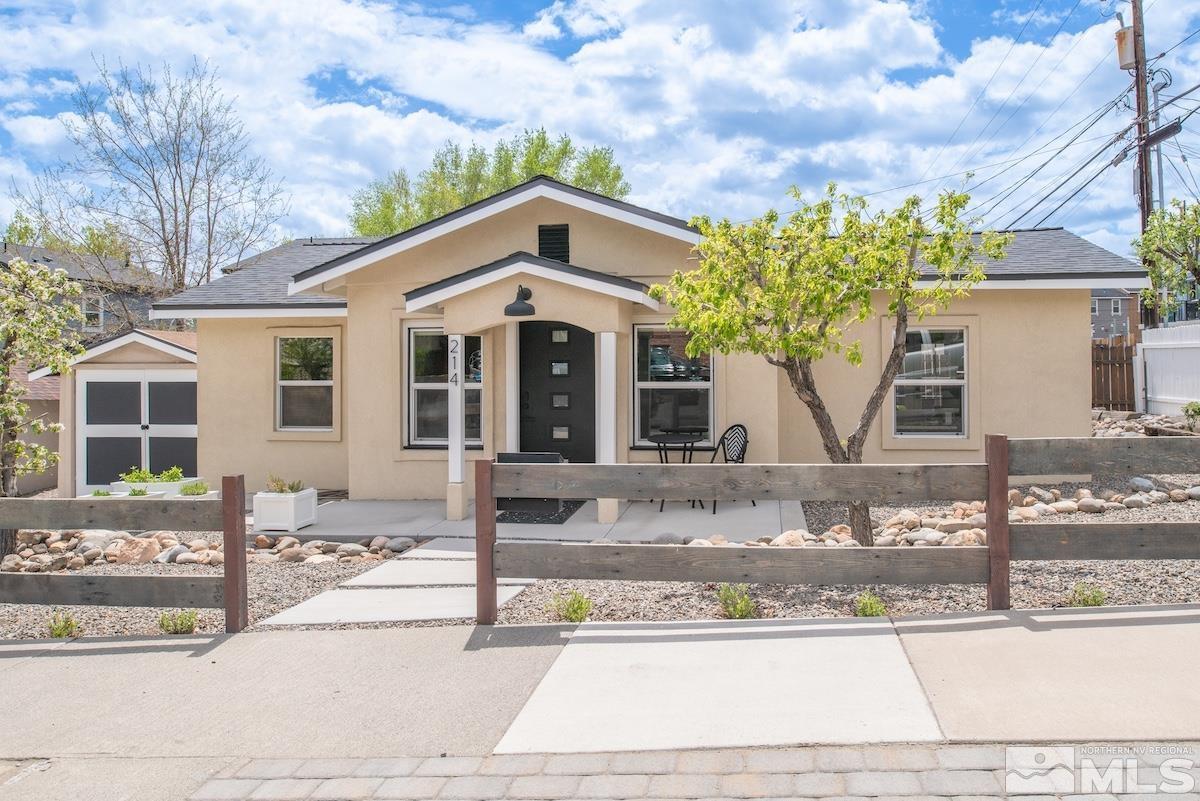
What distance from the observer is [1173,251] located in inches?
699

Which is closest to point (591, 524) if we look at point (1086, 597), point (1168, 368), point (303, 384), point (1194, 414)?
point (1086, 597)

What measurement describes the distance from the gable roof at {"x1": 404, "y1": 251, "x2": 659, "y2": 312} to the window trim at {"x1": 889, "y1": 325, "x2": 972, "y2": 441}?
396 cm

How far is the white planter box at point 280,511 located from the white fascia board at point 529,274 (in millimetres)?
2589

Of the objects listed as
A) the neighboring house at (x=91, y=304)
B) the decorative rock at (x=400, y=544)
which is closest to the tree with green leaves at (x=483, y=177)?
the neighboring house at (x=91, y=304)

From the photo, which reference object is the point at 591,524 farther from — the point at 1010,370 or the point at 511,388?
the point at 1010,370

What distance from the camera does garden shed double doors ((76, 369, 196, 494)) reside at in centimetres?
1545

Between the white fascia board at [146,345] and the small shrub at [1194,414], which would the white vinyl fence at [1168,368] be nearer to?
the small shrub at [1194,414]

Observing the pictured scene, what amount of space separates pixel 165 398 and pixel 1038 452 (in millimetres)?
13573

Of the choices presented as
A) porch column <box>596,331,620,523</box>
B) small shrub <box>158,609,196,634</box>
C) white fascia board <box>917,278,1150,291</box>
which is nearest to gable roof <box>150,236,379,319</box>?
porch column <box>596,331,620,523</box>

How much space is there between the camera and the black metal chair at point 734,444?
11555mm

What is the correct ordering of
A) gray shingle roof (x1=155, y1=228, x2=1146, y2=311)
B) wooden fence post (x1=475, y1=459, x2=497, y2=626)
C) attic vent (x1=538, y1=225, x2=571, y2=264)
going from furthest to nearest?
attic vent (x1=538, y1=225, x2=571, y2=264) < gray shingle roof (x1=155, y1=228, x2=1146, y2=311) < wooden fence post (x1=475, y1=459, x2=497, y2=626)

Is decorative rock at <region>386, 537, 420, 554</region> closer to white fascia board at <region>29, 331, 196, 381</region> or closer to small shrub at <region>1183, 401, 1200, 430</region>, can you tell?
white fascia board at <region>29, 331, 196, 381</region>

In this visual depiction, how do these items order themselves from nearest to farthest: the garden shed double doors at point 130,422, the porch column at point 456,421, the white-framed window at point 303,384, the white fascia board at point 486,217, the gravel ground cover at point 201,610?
1. the gravel ground cover at point 201,610
2. the porch column at point 456,421
3. the white fascia board at point 486,217
4. the white-framed window at point 303,384
5. the garden shed double doors at point 130,422

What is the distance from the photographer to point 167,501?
6383mm
